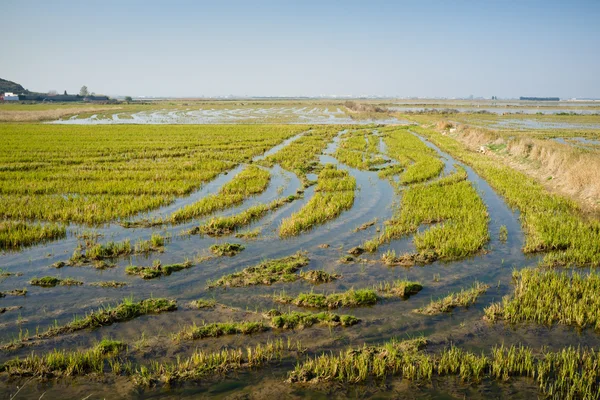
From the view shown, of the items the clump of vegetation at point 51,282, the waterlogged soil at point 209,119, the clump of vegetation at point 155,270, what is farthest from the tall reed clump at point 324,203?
the waterlogged soil at point 209,119

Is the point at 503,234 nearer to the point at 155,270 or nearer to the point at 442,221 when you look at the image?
the point at 442,221

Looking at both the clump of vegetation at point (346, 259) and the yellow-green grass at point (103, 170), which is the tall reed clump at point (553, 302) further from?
the yellow-green grass at point (103, 170)

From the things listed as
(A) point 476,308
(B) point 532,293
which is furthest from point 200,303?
(B) point 532,293

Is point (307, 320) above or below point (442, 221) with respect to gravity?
below

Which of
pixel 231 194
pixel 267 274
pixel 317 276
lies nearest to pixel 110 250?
pixel 267 274

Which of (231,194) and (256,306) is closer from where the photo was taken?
(256,306)

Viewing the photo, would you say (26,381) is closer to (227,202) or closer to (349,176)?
(227,202)

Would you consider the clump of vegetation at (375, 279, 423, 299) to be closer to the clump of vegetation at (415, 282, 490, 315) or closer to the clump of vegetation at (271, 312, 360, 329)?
the clump of vegetation at (415, 282, 490, 315)
